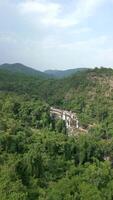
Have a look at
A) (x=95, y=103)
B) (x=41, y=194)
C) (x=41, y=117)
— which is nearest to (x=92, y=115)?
(x=95, y=103)

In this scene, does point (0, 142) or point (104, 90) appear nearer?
point (0, 142)

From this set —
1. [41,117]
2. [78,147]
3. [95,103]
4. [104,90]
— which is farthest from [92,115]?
[78,147]

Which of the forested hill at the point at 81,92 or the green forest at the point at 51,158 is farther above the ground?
the forested hill at the point at 81,92

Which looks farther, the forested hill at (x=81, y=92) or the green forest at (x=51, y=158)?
the forested hill at (x=81, y=92)

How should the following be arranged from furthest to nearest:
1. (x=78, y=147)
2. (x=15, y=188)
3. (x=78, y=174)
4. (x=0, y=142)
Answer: (x=78, y=147) < (x=0, y=142) < (x=78, y=174) < (x=15, y=188)

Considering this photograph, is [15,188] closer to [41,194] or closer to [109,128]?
[41,194]

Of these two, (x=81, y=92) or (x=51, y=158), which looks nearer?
(x=51, y=158)

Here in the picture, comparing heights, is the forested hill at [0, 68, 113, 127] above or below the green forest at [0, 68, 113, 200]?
above

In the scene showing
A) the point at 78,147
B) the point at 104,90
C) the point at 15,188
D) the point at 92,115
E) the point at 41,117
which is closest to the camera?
the point at 15,188

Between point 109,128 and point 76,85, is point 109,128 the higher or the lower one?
the lower one

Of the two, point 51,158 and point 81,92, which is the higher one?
point 81,92

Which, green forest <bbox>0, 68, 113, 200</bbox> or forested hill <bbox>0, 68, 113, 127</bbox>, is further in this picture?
forested hill <bbox>0, 68, 113, 127</bbox>
